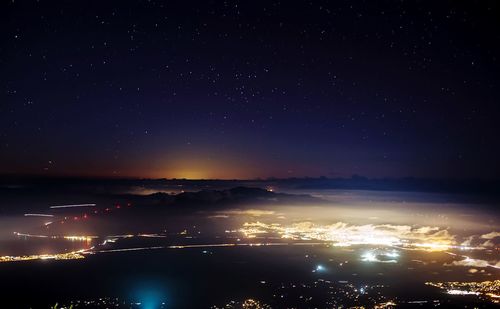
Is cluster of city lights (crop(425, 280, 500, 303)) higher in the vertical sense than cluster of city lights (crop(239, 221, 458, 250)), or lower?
higher

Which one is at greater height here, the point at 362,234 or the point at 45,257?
the point at 45,257

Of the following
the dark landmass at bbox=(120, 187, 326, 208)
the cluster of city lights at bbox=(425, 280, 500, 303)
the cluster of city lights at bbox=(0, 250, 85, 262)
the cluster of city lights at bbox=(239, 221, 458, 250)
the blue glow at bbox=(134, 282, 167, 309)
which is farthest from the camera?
the dark landmass at bbox=(120, 187, 326, 208)

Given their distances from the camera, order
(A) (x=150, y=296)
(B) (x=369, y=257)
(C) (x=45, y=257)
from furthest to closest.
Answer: (B) (x=369, y=257) → (C) (x=45, y=257) → (A) (x=150, y=296)

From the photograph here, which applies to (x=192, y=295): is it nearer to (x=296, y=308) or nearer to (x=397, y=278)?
(x=296, y=308)

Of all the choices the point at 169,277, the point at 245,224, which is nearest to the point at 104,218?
the point at 245,224

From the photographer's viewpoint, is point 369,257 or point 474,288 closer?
point 474,288

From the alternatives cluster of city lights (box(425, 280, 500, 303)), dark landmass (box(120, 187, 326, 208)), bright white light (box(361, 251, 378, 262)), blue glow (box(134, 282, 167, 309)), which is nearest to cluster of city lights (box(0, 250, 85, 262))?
blue glow (box(134, 282, 167, 309))

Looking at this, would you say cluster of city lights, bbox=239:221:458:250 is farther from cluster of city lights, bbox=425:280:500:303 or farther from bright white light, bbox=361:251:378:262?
cluster of city lights, bbox=425:280:500:303

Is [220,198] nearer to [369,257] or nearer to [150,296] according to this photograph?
[369,257]

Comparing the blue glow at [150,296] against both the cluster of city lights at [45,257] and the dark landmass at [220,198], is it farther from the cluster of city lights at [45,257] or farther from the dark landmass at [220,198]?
the dark landmass at [220,198]

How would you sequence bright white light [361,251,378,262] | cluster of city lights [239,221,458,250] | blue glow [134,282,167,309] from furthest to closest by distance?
cluster of city lights [239,221,458,250] → bright white light [361,251,378,262] → blue glow [134,282,167,309]

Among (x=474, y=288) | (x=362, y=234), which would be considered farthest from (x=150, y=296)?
(x=362, y=234)

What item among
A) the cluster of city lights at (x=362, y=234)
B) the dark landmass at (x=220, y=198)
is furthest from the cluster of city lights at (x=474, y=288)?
the dark landmass at (x=220, y=198)
